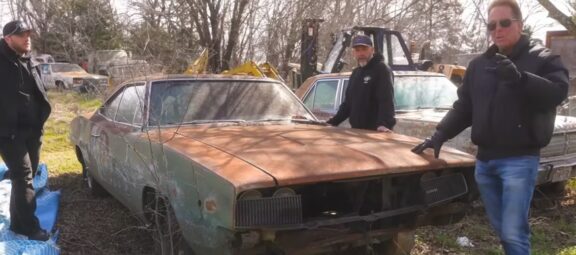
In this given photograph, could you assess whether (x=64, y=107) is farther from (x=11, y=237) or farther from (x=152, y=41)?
(x=11, y=237)

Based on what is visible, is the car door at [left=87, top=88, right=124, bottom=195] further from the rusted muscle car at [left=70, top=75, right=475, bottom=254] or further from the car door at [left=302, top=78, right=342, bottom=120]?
the car door at [left=302, top=78, right=342, bottom=120]

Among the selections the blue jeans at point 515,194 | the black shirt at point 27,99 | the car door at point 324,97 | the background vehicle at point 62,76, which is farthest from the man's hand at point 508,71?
the background vehicle at point 62,76

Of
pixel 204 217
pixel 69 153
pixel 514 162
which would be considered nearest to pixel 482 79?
pixel 514 162

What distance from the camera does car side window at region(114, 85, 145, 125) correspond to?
14.3 feet

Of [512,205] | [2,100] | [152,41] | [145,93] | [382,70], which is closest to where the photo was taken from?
[512,205]

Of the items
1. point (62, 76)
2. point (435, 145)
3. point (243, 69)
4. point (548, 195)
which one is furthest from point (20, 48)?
point (62, 76)

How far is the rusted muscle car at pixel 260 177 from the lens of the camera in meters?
2.77

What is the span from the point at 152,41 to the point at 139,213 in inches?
247

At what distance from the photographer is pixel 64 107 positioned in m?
15.7

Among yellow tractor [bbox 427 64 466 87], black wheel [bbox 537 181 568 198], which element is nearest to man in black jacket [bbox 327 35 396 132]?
black wheel [bbox 537 181 568 198]

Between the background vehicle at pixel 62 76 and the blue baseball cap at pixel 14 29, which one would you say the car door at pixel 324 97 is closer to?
the blue baseball cap at pixel 14 29

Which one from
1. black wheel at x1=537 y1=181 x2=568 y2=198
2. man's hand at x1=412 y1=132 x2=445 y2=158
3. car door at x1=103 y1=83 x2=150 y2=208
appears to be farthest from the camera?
black wheel at x1=537 y1=181 x2=568 y2=198

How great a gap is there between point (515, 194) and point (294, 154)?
1256 millimetres

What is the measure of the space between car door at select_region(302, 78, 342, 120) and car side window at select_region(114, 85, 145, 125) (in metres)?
2.52
